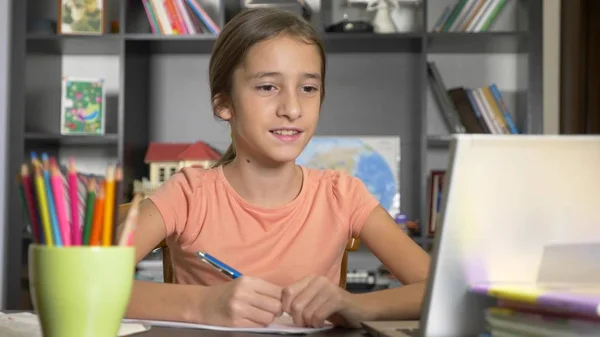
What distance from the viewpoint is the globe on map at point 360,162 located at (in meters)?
3.32

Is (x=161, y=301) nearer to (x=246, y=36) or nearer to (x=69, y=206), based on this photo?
(x=69, y=206)

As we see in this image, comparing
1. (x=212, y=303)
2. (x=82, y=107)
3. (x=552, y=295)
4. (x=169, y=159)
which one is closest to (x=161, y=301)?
(x=212, y=303)

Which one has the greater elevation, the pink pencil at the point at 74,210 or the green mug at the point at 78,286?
the pink pencil at the point at 74,210

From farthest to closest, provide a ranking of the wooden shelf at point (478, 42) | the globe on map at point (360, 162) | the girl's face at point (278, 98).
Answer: the globe on map at point (360, 162) < the wooden shelf at point (478, 42) < the girl's face at point (278, 98)

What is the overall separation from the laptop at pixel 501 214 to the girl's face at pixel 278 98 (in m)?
0.75

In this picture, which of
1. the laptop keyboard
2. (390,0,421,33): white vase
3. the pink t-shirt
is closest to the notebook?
the laptop keyboard

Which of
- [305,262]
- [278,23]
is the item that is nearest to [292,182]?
[305,262]

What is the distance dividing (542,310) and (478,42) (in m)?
2.72

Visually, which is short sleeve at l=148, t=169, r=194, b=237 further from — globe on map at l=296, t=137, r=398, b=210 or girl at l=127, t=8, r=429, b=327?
globe on map at l=296, t=137, r=398, b=210

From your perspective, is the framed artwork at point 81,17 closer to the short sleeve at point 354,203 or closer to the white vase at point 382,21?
the white vase at point 382,21

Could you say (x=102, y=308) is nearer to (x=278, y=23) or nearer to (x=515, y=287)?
(x=515, y=287)

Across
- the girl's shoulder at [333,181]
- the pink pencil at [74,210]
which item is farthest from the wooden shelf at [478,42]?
the pink pencil at [74,210]

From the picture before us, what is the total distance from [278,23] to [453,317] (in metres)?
0.93

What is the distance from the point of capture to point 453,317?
0.70 metres
